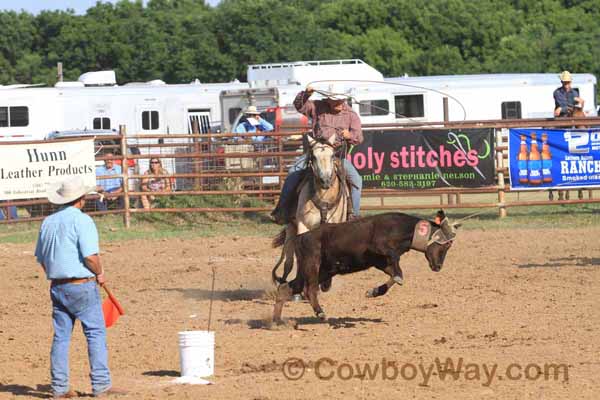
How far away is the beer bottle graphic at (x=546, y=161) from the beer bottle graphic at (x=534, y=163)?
66 mm

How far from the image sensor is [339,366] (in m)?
8.06

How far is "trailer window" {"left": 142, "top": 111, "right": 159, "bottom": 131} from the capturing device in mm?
27000

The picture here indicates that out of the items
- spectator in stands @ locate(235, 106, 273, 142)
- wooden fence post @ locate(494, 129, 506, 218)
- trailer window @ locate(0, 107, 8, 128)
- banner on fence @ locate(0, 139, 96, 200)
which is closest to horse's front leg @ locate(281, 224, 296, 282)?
banner on fence @ locate(0, 139, 96, 200)

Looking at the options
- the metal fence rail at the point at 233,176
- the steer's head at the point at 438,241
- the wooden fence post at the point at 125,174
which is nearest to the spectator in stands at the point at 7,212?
the metal fence rail at the point at 233,176

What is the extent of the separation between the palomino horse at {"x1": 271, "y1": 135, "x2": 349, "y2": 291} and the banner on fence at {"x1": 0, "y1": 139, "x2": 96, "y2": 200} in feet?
27.3

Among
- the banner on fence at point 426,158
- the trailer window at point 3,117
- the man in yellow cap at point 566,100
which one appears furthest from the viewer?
the trailer window at point 3,117

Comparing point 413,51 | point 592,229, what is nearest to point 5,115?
point 592,229

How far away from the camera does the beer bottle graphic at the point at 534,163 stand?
62.0 feet

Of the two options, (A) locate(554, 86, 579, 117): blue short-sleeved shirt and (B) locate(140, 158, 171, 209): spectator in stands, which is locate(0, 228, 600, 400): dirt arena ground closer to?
(B) locate(140, 158, 171, 209): spectator in stands

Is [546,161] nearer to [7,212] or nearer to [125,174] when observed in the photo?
[125,174]

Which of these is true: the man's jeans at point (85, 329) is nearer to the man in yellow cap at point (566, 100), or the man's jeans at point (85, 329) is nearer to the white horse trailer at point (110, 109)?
the man in yellow cap at point (566, 100)

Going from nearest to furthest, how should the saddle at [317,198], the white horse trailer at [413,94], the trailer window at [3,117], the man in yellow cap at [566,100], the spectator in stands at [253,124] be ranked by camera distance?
the saddle at [317,198]
the man in yellow cap at [566,100]
the spectator in stands at [253,124]
the white horse trailer at [413,94]
the trailer window at [3,117]

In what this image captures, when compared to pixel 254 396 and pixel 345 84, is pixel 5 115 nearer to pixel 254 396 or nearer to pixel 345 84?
pixel 345 84
